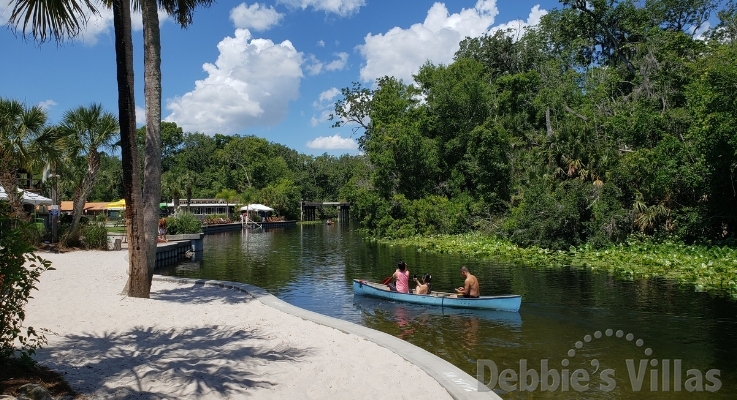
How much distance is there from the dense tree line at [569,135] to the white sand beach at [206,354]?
62.3 feet

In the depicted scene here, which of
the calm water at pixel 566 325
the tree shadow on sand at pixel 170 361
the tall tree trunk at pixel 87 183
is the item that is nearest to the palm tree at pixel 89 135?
the tall tree trunk at pixel 87 183

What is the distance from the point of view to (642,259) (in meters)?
22.8

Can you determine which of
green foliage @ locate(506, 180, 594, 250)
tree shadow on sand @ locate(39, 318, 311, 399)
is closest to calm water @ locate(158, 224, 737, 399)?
tree shadow on sand @ locate(39, 318, 311, 399)

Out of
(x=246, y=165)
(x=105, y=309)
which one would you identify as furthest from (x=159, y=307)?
(x=246, y=165)

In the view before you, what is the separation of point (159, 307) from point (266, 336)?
3.83 meters

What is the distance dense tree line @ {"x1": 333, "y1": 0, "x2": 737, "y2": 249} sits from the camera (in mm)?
23984

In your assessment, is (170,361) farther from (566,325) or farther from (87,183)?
(87,183)

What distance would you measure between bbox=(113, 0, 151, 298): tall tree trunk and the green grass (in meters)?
17.6

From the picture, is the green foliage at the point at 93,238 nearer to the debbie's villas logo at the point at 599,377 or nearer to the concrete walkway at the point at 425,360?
the concrete walkway at the point at 425,360

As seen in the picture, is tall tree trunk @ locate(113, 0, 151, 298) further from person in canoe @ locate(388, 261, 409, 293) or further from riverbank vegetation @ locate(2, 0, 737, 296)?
riverbank vegetation @ locate(2, 0, 737, 296)

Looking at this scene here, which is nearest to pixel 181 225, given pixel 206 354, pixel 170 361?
pixel 206 354

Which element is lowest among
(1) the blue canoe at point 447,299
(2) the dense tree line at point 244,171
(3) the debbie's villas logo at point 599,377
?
(3) the debbie's villas logo at point 599,377

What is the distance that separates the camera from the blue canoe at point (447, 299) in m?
14.6

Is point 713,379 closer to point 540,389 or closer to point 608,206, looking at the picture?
point 540,389
